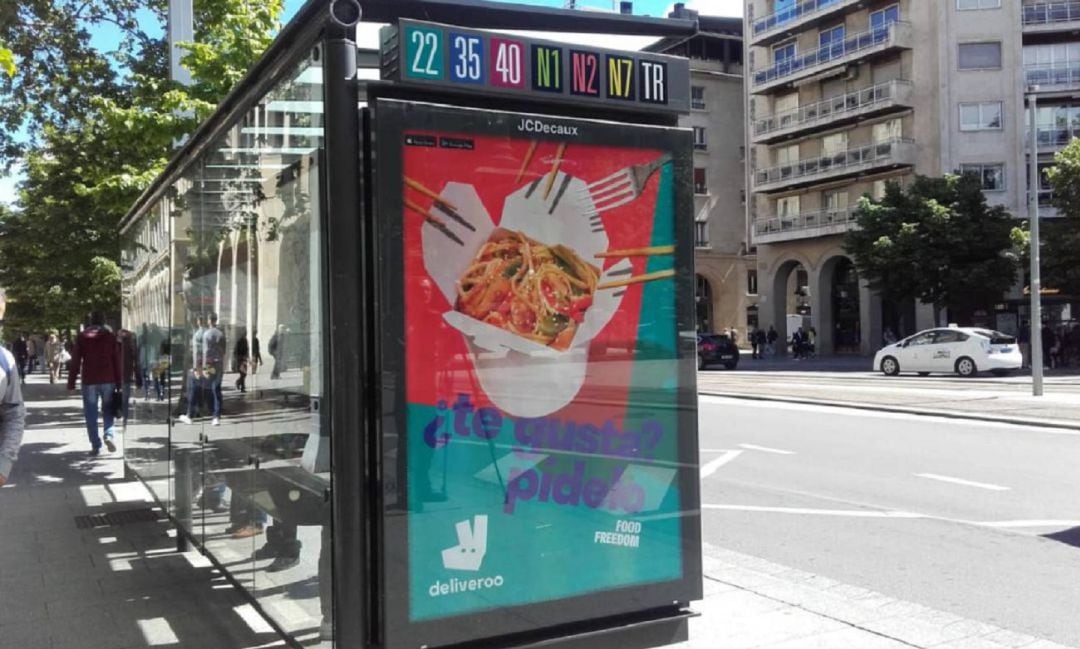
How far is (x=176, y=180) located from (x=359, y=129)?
3.52m

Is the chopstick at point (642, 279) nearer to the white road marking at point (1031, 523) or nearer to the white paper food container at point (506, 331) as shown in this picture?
the white paper food container at point (506, 331)

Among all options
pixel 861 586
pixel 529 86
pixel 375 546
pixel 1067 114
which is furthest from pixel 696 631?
pixel 1067 114

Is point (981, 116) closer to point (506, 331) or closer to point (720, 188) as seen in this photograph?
point (720, 188)

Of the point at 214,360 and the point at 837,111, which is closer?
the point at 214,360

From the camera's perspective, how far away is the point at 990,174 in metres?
45.1

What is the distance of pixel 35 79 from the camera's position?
43.0 feet

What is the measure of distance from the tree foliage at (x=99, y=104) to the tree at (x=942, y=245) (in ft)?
102

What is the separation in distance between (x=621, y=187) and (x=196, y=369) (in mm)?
3145

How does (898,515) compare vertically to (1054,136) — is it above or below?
below

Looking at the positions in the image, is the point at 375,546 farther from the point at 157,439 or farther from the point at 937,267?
the point at 937,267

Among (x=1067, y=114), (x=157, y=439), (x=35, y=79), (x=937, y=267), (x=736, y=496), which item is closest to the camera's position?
(x=157, y=439)

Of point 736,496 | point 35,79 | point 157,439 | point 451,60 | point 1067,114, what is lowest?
point 736,496

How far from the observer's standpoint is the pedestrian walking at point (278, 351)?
410cm

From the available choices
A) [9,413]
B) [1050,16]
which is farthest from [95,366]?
[1050,16]
